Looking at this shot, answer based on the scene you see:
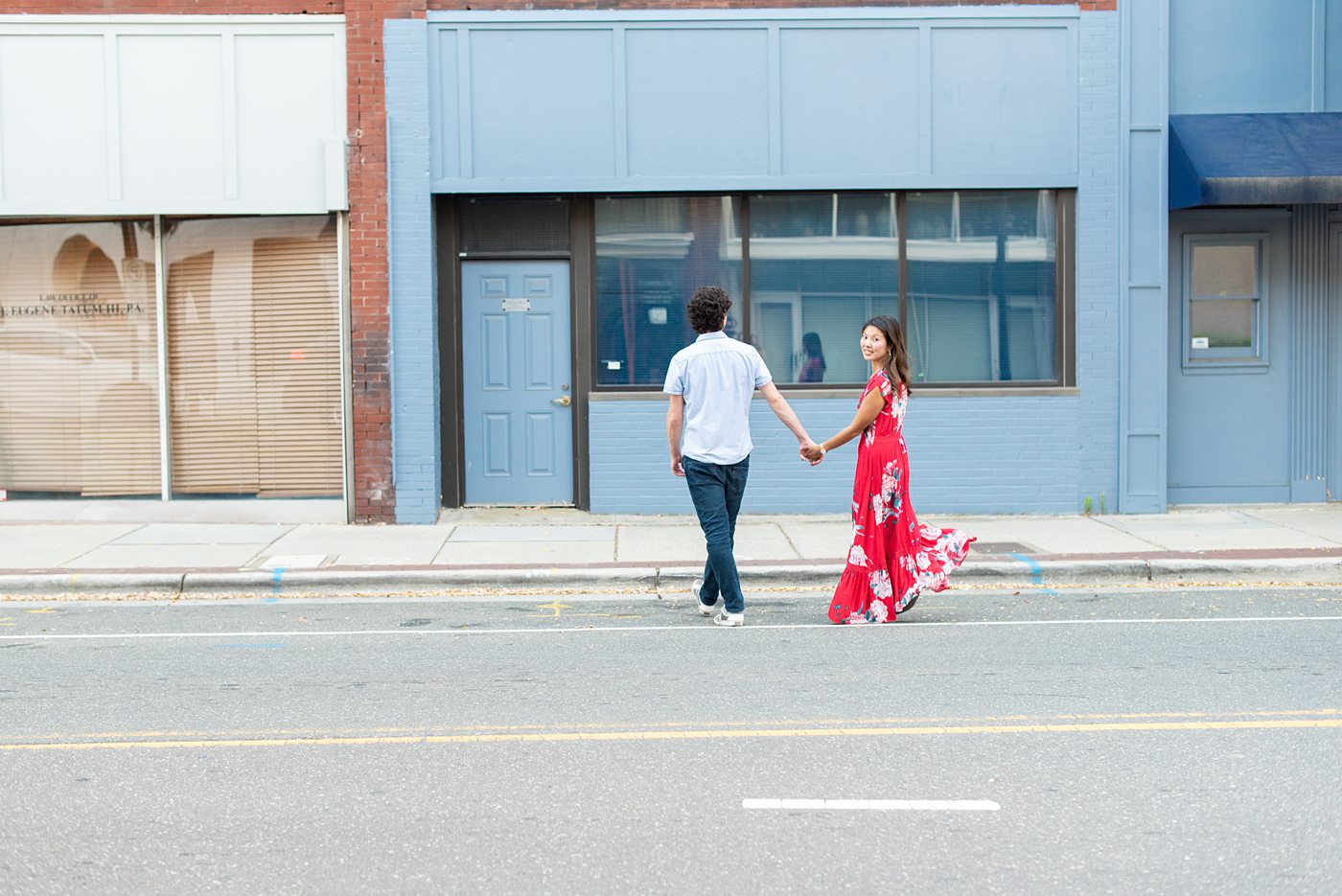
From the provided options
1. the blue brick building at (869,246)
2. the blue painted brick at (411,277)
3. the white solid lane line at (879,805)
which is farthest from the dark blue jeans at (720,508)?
the blue painted brick at (411,277)

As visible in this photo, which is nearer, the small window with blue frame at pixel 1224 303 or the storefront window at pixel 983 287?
the storefront window at pixel 983 287

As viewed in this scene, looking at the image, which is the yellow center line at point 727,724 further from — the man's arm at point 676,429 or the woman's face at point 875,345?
the woman's face at point 875,345

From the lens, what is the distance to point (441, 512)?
41.9 ft

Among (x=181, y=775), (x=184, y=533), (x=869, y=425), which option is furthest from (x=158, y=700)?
(x=184, y=533)

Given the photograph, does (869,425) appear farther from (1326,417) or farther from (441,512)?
(1326,417)

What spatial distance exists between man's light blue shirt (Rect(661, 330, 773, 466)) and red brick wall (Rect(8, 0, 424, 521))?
5017 millimetres

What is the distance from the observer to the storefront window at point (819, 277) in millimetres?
12617

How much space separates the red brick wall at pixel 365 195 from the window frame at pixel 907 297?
1812mm

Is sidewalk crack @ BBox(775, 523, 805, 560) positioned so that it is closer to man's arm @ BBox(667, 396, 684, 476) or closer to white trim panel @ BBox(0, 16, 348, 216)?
man's arm @ BBox(667, 396, 684, 476)

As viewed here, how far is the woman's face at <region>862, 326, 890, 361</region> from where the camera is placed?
778 centimetres

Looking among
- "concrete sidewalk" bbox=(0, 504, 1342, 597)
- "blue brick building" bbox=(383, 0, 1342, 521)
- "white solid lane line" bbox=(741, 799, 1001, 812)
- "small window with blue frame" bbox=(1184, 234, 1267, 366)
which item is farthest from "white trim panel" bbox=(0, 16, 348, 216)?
"white solid lane line" bbox=(741, 799, 1001, 812)

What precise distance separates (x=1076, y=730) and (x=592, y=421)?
7378 mm

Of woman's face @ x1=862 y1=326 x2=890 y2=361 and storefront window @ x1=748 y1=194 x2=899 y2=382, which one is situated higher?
storefront window @ x1=748 y1=194 x2=899 y2=382

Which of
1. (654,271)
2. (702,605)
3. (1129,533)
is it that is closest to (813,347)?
(654,271)
